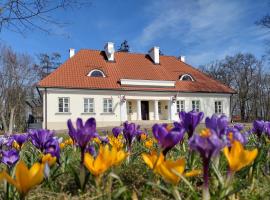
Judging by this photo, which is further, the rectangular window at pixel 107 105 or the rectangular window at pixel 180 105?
the rectangular window at pixel 180 105

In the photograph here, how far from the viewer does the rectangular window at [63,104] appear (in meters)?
33.0

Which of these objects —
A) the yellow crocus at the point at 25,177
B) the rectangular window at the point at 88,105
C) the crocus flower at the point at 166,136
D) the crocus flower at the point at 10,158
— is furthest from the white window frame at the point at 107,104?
the yellow crocus at the point at 25,177

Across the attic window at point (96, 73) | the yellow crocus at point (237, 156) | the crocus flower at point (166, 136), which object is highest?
the attic window at point (96, 73)

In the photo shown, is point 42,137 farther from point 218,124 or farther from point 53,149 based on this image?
point 218,124

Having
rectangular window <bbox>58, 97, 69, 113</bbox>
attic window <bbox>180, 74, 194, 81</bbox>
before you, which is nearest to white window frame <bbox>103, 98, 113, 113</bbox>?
rectangular window <bbox>58, 97, 69, 113</bbox>

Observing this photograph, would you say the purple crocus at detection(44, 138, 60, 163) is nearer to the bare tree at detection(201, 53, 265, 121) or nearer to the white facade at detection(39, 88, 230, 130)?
the white facade at detection(39, 88, 230, 130)

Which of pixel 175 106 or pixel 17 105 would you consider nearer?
pixel 175 106

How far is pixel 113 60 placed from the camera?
37.9 meters

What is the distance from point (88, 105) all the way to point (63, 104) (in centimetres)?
253

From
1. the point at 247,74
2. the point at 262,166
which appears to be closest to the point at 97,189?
the point at 262,166

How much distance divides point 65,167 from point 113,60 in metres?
35.8

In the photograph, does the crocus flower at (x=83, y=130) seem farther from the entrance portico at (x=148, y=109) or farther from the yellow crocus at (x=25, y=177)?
the entrance portico at (x=148, y=109)

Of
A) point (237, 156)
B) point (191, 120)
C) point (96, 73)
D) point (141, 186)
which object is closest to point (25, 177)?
point (141, 186)

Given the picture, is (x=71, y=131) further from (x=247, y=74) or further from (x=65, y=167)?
(x=247, y=74)
